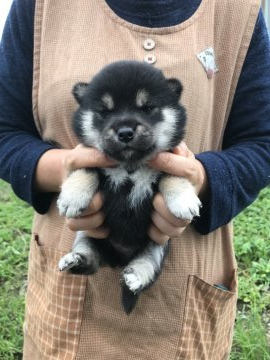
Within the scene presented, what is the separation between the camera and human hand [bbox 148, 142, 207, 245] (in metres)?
1.59

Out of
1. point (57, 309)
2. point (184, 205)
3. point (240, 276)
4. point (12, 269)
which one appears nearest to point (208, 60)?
point (184, 205)

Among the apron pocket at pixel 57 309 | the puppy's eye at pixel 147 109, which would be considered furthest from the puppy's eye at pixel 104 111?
the apron pocket at pixel 57 309

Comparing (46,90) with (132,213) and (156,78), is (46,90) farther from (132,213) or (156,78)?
(132,213)

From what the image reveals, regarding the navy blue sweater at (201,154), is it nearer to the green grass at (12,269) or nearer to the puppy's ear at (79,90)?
the puppy's ear at (79,90)

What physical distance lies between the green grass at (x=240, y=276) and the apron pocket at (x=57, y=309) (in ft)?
4.80

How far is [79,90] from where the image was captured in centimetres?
168

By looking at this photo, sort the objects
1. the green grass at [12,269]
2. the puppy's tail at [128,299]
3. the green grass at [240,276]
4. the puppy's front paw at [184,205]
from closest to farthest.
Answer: the puppy's front paw at [184,205], the puppy's tail at [128,299], the green grass at [240,276], the green grass at [12,269]

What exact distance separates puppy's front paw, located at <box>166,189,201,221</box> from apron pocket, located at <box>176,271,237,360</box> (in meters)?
0.26

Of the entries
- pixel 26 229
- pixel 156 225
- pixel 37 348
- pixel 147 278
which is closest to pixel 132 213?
pixel 156 225

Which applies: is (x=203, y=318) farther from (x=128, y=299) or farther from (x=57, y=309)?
(x=57, y=309)

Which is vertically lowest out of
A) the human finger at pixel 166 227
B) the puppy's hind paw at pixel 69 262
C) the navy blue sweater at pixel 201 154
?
the puppy's hind paw at pixel 69 262

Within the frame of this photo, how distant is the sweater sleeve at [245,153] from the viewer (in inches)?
66.2

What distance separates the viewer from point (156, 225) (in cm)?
165

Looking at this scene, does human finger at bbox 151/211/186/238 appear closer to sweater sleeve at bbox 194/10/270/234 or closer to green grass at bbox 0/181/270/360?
sweater sleeve at bbox 194/10/270/234
